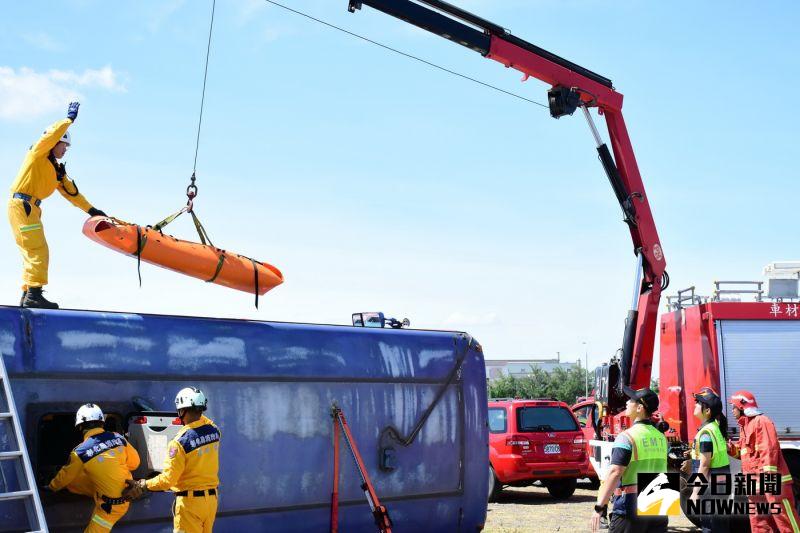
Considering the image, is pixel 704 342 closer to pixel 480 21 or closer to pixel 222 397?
pixel 480 21

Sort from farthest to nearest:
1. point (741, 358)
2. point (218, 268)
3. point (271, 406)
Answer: point (741, 358) → point (218, 268) → point (271, 406)

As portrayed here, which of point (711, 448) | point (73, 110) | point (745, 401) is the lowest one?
point (711, 448)

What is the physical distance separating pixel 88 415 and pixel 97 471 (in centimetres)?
40

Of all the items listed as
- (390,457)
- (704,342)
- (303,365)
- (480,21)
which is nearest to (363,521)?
(390,457)

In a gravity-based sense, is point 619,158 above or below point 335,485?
above

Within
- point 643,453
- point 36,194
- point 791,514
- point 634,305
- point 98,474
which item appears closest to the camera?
point 98,474

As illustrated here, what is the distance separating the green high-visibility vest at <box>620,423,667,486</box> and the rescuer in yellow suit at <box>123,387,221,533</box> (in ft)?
10.4

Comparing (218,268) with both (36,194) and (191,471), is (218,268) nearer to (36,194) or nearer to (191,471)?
(36,194)

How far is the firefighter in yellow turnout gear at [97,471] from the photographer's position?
6508 millimetres

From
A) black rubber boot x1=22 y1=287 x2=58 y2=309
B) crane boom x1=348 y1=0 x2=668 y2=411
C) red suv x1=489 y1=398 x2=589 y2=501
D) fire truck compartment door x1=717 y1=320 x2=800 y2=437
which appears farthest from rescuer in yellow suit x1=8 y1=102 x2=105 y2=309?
red suv x1=489 y1=398 x2=589 y2=501

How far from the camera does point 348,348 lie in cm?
844

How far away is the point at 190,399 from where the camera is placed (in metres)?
6.82

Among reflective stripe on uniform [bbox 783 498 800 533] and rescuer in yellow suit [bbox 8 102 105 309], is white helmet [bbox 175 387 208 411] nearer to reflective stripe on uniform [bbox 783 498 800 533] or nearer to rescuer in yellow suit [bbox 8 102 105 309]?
rescuer in yellow suit [bbox 8 102 105 309]


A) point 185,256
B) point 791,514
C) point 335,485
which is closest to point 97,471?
point 335,485
